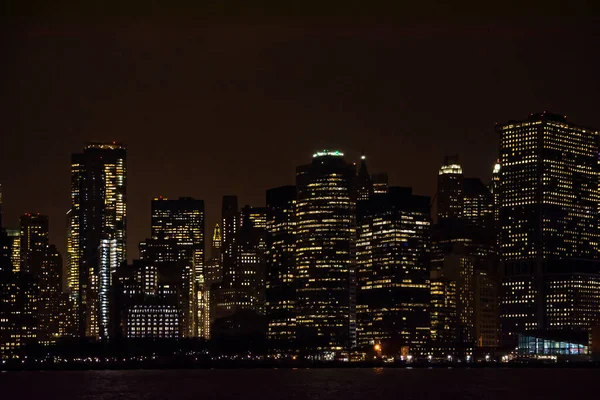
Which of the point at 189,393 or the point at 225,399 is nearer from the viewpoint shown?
the point at 225,399

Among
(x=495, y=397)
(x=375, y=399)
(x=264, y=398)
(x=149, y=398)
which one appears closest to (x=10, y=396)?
(x=149, y=398)

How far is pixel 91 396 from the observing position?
653 ft

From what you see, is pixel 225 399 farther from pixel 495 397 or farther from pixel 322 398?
pixel 495 397

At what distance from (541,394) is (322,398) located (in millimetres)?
31643

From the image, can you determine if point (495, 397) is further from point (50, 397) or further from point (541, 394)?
point (50, 397)

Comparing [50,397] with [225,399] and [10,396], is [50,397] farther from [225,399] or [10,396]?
[225,399]

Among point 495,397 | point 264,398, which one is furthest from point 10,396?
point 495,397

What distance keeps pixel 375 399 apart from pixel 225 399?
1964 centimetres

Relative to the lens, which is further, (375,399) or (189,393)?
(189,393)

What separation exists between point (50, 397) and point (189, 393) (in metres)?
19.2

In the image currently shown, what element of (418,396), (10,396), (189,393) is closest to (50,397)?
(10,396)

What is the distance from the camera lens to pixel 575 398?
188500 millimetres

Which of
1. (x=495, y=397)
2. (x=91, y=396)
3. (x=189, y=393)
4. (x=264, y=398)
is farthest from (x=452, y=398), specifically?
(x=91, y=396)

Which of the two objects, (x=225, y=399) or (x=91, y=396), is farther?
(x=91, y=396)
